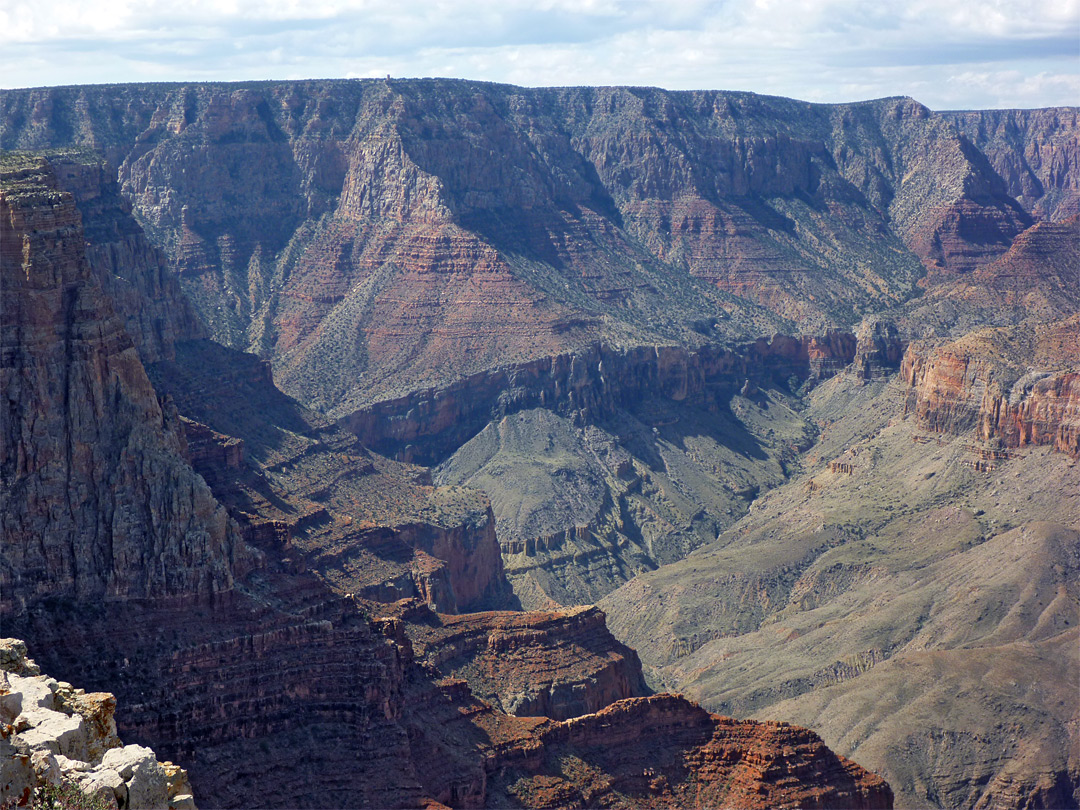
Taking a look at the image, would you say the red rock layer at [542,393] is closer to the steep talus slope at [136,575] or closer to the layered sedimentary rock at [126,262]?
the layered sedimentary rock at [126,262]

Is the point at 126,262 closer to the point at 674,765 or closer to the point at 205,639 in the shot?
the point at 205,639

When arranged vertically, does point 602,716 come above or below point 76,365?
below

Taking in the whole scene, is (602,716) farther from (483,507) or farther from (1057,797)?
(483,507)

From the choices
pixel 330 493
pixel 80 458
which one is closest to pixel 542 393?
pixel 330 493

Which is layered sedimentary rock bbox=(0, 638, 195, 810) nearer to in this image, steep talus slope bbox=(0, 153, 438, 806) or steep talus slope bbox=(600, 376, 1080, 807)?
steep talus slope bbox=(0, 153, 438, 806)

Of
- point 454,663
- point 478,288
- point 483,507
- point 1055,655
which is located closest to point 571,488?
point 483,507

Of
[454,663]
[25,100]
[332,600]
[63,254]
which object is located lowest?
[454,663]

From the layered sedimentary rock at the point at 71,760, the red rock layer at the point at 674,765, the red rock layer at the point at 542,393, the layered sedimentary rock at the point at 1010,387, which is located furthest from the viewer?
the red rock layer at the point at 542,393

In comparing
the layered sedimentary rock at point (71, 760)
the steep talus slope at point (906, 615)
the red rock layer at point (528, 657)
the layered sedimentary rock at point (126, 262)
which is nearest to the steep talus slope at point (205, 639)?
the red rock layer at point (528, 657)
